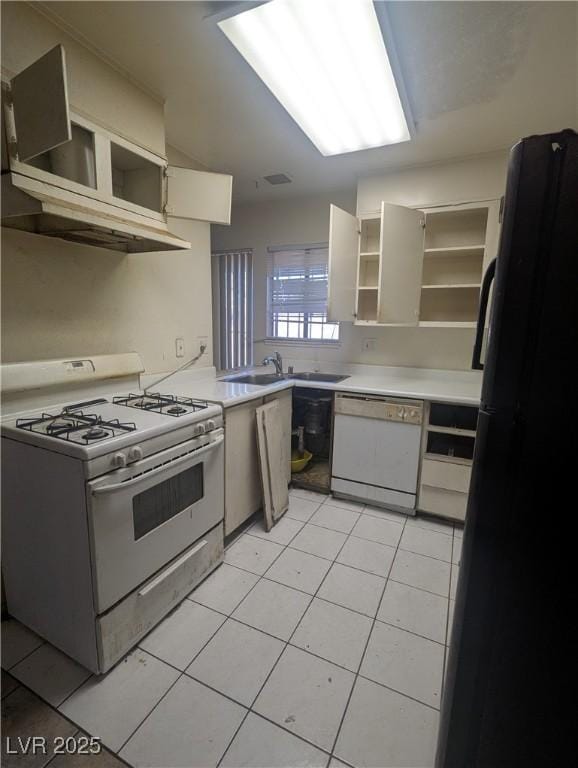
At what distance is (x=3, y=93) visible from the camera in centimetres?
126

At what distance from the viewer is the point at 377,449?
250cm

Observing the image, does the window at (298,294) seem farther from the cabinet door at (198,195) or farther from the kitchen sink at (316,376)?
the cabinet door at (198,195)

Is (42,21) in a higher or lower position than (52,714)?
higher

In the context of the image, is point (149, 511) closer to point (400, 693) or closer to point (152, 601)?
point (152, 601)

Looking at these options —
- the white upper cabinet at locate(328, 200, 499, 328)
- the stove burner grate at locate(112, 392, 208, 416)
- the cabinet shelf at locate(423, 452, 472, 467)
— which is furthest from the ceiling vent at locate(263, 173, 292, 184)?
the cabinet shelf at locate(423, 452, 472, 467)

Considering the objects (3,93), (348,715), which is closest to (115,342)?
(3,93)

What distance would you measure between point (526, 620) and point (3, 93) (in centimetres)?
220

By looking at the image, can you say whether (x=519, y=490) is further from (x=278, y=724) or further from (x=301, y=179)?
(x=301, y=179)

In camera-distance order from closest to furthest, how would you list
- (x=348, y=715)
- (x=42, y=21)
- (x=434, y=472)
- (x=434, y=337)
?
(x=348, y=715) → (x=42, y=21) → (x=434, y=472) → (x=434, y=337)

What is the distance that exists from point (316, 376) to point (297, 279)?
101 cm

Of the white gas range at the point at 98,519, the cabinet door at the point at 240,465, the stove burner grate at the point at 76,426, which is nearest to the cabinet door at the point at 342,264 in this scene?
the cabinet door at the point at 240,465

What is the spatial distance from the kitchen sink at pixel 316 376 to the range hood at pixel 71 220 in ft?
5.18

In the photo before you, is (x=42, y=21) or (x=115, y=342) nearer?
(x=42, y=21)

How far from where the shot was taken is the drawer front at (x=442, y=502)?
2.34 m
